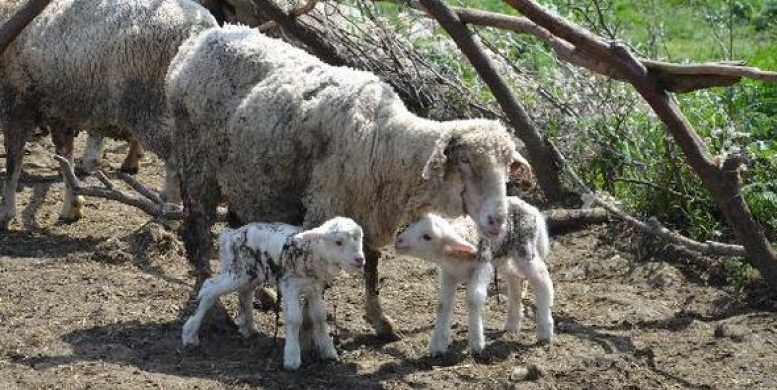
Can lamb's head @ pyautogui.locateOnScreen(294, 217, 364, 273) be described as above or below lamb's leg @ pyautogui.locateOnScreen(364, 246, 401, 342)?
above

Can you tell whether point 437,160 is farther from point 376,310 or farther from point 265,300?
point 265,300

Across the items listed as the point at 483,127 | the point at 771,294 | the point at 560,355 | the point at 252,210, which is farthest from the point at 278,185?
the point at 771,294

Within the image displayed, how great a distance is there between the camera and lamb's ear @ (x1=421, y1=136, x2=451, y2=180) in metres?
6.62

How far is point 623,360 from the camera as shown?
7.20 metres

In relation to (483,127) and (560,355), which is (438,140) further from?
(560,355)

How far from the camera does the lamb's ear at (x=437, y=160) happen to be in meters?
6.62

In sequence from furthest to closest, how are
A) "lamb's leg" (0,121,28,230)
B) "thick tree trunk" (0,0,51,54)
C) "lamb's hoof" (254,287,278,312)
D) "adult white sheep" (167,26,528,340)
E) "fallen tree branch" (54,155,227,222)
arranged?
"lamb's leg" (0,121,28,230) < "thick tree trunk" (0,0,51,54) < "fallen tree branch" (54,155,227,222) < "lamb's hoof" (254,287,278,312) < "adult white sheep" (167,26,528,340)

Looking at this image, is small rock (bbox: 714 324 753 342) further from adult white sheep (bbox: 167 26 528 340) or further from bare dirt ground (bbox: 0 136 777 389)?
adult white sheep (bbox: 167 26 528 340)

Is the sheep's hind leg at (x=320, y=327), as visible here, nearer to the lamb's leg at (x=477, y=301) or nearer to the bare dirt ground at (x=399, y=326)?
the bare dirt ground at (x=399, y=326)

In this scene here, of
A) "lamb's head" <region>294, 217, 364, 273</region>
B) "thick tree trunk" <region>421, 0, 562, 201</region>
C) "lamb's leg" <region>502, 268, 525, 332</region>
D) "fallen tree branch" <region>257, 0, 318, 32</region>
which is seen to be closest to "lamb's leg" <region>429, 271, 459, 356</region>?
"lamb's leg" <region>502, 268, 525, 332</region>

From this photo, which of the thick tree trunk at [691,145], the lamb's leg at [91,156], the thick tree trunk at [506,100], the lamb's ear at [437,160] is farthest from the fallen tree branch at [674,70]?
the lamb's leg at [91,156]

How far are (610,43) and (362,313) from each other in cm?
209

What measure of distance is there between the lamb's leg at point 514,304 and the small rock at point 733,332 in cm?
109

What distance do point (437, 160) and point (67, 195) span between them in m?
4.46
